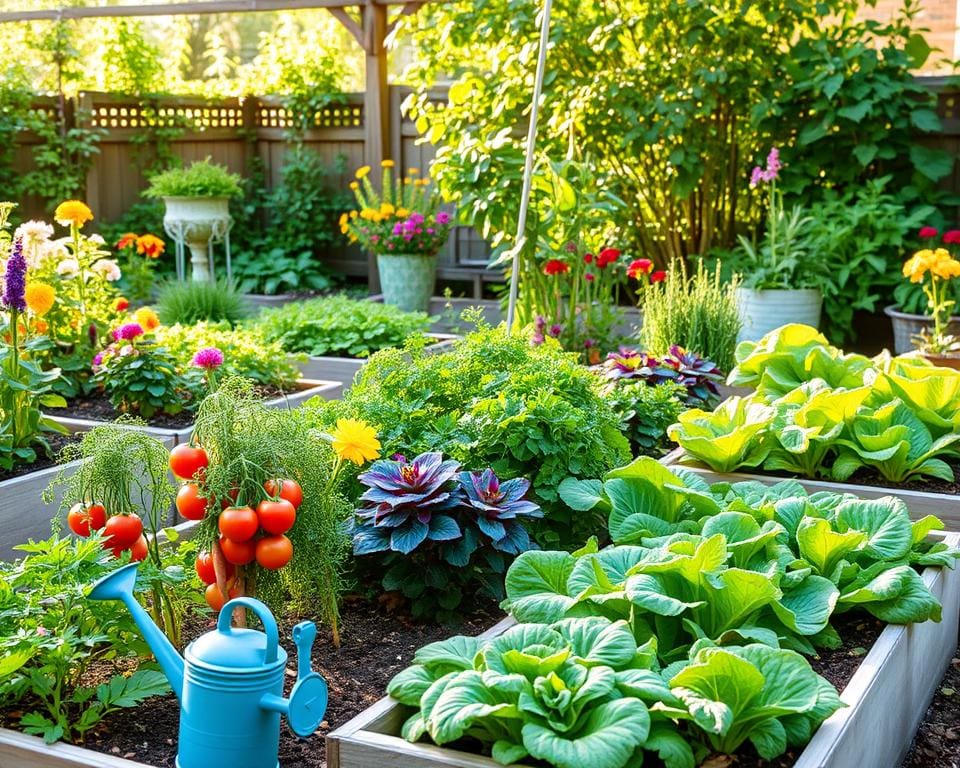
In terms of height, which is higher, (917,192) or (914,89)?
(914,89)

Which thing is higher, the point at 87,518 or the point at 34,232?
the point at 34,232

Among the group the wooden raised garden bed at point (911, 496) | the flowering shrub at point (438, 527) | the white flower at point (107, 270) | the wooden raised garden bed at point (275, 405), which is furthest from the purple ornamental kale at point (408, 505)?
the white flower at point (107, 270)

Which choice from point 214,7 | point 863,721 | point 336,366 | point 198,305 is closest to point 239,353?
point 336,366

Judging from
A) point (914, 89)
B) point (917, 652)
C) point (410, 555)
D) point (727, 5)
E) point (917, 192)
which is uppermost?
point (727, 5)

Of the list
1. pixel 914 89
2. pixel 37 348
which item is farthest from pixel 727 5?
pixel 37 348

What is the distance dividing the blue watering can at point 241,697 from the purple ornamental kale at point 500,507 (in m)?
0.73

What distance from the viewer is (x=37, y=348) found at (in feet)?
12.5

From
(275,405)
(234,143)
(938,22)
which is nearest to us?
(275,405)

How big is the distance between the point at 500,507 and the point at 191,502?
0.71m

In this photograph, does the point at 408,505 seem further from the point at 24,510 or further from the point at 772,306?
the point at 772,306

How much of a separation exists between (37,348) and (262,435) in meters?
1.84

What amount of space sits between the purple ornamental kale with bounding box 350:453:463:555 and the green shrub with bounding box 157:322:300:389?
6.54 feet

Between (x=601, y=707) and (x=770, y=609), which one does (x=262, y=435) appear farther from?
(x=770, y=609)

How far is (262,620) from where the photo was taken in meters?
1.89
